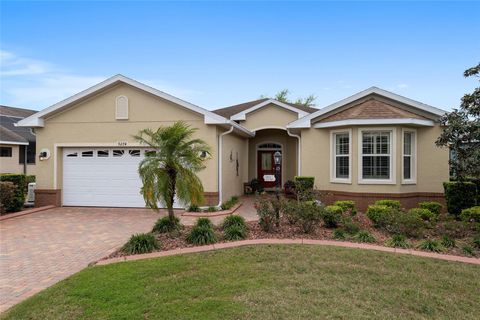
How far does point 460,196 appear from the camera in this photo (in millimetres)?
10766

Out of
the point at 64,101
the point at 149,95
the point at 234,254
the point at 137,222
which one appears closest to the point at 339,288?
the point at 234,254

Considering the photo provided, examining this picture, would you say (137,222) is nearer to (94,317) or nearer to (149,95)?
(149,95)

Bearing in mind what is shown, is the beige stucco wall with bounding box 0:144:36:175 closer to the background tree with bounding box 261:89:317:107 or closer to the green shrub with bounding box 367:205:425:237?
the green shrub with bounding box 367:205:425:237

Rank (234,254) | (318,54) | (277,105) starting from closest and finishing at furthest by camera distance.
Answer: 1. (234,254)
2. (318,54)
3. (277,105)

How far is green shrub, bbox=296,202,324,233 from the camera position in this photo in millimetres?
7668

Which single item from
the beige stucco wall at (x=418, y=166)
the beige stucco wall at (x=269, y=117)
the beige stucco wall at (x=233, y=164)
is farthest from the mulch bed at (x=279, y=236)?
the beige stucco wall at (x=269, y=117)

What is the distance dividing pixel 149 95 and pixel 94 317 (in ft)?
32.7

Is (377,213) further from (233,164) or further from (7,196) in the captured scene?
(7,196)

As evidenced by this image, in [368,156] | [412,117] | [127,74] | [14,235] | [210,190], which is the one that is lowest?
[14,235]

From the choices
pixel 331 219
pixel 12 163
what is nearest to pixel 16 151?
pixel 12 163

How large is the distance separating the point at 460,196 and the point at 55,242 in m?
11.9

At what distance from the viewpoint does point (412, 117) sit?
11.7m

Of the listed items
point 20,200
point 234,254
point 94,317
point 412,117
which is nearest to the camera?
point 94,317

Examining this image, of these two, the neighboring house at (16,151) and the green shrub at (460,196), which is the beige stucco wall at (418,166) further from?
the neighboring house at (16,151)
